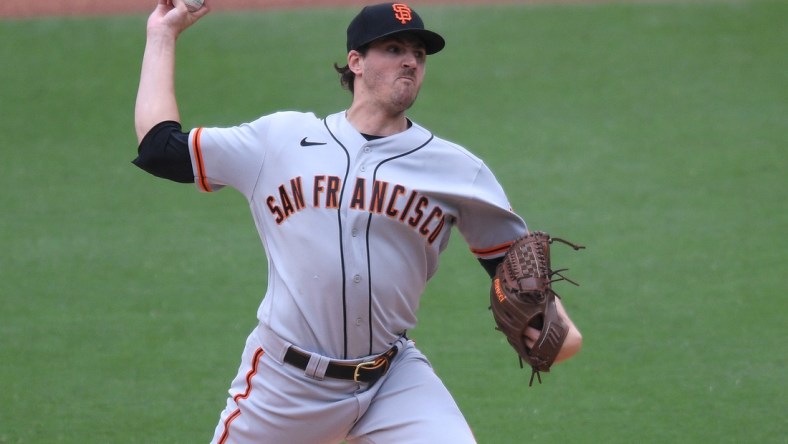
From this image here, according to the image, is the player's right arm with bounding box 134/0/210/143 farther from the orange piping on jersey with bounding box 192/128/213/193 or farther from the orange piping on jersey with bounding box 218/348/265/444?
the orange piping on jersey with bounding box 218/348/265/444

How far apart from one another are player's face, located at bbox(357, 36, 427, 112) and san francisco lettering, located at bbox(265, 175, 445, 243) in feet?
0.91

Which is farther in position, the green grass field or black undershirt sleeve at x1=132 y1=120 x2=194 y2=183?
the green grass field

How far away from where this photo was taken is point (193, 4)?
369 cm

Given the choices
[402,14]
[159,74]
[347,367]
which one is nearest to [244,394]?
[347,367]

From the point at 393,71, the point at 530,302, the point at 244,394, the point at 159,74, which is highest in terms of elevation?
the point at 159,74

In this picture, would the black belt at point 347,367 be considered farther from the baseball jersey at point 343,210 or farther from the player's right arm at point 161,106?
the player's right arm at point 161,106

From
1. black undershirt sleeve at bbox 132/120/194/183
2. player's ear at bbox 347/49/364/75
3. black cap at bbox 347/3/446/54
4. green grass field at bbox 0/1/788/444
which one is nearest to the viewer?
black undershirt sleeve at bbox 132/120/194/183

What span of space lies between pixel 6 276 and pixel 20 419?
205 centimetres

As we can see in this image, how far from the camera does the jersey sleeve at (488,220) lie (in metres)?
3.80

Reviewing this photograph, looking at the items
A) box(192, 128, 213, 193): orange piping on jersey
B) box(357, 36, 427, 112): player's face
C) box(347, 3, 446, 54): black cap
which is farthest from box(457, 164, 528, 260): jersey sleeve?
box(192, 128, 213, 193): orange piping on jersey

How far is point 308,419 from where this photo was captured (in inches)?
150

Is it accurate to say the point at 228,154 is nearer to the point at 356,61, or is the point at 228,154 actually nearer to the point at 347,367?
the point at 356,61

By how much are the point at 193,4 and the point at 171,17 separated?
3.2 inches

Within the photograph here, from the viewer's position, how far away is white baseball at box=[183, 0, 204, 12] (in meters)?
3.69
